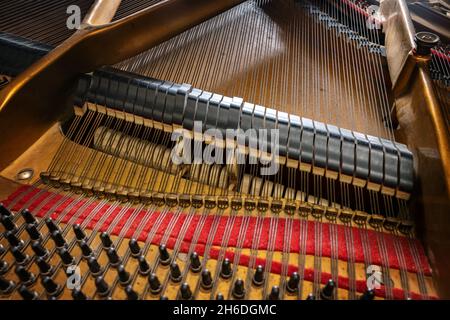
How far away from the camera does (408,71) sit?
226 cm

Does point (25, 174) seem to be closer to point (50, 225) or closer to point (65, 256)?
point (50, 225)

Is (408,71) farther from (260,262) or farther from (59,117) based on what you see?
(59,117)

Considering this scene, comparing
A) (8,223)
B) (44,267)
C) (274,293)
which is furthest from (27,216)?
(274,293)

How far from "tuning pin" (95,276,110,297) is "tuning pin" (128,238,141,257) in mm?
192

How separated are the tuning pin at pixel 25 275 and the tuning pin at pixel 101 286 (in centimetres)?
30

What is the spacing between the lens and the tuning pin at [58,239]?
5.49 ft

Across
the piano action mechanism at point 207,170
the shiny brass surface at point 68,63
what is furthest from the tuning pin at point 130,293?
the shiny brass surface at point 68,63

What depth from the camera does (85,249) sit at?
1.67 m

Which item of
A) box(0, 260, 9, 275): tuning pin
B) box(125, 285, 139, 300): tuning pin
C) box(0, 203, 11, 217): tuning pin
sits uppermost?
box(125, 285, 139, 300): tuning pin

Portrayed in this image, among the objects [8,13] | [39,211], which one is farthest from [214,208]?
[8,13]

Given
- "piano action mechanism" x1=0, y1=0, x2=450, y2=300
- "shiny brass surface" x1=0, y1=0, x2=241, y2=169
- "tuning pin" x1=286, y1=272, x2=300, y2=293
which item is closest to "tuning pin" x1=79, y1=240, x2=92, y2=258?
"piano action mechanism" x1=0, y1=0, x2=450, y2=300

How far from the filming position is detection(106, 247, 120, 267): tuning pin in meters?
1.64

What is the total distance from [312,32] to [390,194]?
1.95 meters

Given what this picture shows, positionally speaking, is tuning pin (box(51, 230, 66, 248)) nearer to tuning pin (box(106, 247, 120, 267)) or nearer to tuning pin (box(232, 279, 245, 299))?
tuning pin (box(106, 247, 120, 267))
